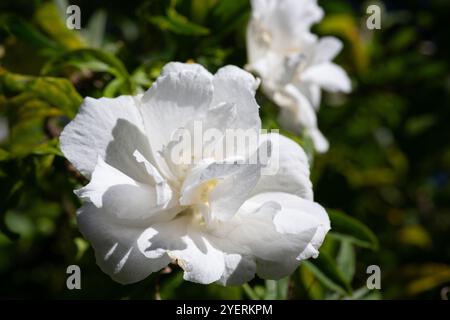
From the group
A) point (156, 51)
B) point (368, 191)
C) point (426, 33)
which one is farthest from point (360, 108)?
point (156, 51)

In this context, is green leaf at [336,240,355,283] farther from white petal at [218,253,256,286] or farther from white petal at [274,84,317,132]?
white petal at [218,253,256,286]

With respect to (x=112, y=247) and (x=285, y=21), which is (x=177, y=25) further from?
(x=112, y=247)

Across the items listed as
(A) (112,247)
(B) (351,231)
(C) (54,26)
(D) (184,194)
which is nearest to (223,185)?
(D) (184,194)

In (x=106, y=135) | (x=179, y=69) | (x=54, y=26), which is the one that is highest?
(x=54, y=26)

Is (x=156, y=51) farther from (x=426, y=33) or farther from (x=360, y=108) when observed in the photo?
(x=426, y=33)

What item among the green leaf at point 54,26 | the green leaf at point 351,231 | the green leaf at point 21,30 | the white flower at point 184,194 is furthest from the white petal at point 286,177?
the green leaf at point 54,26
